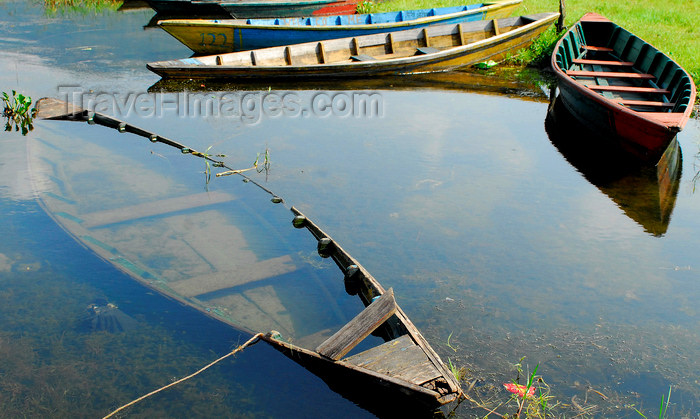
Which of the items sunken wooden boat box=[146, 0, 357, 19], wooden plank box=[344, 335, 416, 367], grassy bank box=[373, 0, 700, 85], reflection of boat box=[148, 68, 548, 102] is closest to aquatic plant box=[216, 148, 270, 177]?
reflection of boat box=[148, 68, 548, 102]

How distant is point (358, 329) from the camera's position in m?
3.50

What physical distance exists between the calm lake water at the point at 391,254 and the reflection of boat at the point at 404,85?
719mm

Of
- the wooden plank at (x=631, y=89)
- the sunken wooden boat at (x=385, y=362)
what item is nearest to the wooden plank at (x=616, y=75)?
the wooden plank at (x=631, y=89)

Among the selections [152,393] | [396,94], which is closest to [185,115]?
[396,94]

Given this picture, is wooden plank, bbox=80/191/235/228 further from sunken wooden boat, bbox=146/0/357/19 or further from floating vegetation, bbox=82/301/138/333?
sunken wooden boat, bbox=146/0/357/19

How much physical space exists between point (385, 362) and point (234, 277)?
1.95 m

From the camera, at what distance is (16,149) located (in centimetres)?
765

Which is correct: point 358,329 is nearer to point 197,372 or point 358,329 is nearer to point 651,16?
point 197,372

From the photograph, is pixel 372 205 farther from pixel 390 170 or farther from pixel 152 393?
pixel 152 393

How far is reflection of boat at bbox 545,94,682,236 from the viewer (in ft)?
20.4

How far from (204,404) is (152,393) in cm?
36

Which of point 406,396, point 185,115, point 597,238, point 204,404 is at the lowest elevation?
point 204,404

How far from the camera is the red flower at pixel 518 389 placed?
12.0 ft

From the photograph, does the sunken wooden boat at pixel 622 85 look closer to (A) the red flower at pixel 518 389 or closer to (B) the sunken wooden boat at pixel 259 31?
(B) the sunken wooden boat at pixel 259 31
